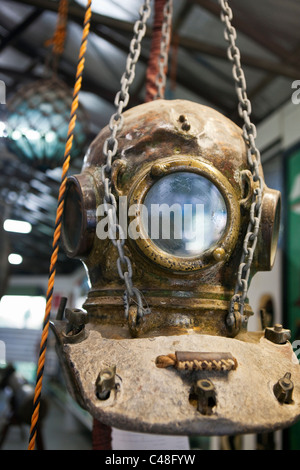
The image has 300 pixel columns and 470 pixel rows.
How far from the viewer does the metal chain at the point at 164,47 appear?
2.01m

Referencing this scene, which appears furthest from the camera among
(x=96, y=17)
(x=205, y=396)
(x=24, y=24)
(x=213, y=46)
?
(x=24, y=24)

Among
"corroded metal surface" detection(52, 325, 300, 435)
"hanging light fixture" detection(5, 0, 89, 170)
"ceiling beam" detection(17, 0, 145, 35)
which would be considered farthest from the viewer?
"ceiling beam" detection(17, 0, 145, 35)

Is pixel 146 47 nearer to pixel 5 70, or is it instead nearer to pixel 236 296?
pixel 5 70

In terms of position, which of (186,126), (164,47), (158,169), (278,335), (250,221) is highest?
(164,47)

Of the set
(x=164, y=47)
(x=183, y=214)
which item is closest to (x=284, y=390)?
(x=183, y=214)

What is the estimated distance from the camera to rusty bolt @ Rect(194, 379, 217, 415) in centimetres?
101

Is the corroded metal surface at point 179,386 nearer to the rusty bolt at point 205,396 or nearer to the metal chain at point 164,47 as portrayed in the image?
the rusty bolt at point 205,396

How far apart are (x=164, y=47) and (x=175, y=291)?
4.37 ft

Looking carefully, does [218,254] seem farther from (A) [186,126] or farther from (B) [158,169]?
(A) [186,126]

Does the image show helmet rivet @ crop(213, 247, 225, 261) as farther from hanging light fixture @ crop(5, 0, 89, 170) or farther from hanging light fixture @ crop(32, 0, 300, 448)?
hanging light fixture @ crop(5, 0, 89, 170)

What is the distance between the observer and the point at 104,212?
1342mm

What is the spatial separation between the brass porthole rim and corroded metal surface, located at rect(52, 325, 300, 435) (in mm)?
214

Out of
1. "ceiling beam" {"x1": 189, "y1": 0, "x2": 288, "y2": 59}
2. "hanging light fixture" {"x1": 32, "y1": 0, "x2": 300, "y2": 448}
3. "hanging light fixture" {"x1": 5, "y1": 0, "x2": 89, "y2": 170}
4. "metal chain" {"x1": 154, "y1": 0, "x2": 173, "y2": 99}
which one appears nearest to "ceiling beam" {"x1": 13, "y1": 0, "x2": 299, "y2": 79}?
"ceiling beam" {"x1": 189, "y1": 0, "x2": 288, "y2": 59}

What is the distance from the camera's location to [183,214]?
4.20ft
